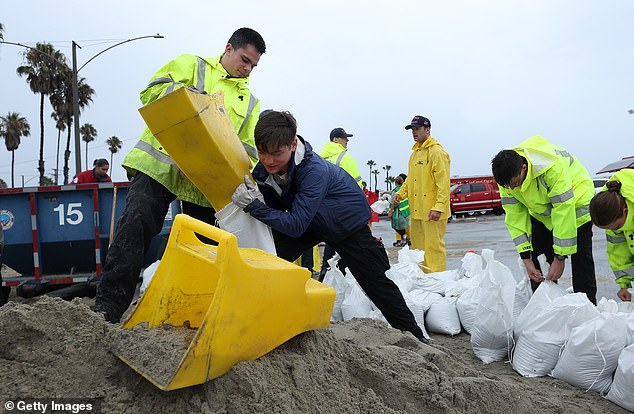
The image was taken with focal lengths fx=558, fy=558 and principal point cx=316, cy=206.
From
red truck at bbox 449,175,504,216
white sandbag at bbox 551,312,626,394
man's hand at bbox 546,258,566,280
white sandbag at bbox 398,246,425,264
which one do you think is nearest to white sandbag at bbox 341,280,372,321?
white sandbag at bbox 398,246,425,264

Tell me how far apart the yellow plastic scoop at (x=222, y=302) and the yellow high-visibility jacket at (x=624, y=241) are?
1894 mm

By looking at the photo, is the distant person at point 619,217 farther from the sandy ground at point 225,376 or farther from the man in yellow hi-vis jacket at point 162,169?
the man in yellow hi-vis jacket at point 162,169

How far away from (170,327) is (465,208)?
23311mm

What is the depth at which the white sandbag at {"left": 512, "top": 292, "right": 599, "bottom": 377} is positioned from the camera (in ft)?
9.78

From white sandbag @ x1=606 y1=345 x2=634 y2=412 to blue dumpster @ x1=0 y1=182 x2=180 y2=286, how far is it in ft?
15.5

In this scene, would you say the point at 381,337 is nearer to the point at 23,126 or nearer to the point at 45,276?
the point at 45,276

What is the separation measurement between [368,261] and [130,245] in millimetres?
1259

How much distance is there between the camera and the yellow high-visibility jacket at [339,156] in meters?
6.38

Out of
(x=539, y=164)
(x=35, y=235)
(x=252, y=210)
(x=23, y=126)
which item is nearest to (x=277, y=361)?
(x=252, y=210)

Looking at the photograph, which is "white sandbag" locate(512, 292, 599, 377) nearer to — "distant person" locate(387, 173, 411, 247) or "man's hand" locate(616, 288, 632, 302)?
"man's hand" locate(616, 288, 632, 302)

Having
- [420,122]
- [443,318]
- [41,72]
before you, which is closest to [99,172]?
[420,122]

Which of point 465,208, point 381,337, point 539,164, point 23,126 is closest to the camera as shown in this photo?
point 381,337

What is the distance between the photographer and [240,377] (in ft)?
5.70

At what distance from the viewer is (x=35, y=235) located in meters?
5.79
